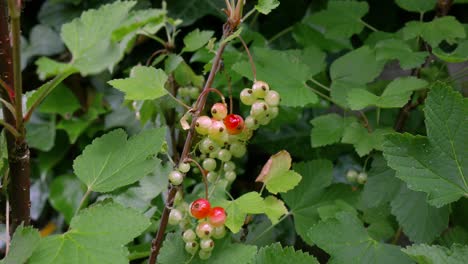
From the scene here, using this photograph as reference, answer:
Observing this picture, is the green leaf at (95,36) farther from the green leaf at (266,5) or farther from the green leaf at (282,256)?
the green leaf at (282,256)

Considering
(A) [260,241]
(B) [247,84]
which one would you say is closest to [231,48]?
(B) [247,84]

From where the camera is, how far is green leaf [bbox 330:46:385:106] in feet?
Result: 3.39

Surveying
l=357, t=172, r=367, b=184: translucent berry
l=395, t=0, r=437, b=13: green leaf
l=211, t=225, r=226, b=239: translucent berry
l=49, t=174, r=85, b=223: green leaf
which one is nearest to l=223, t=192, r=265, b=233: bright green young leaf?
l=211, t=225, r=226, b=239: translucent berry

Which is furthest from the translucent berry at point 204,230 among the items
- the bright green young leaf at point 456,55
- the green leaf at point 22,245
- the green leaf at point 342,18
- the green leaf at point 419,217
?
the green leaf at point 342,18

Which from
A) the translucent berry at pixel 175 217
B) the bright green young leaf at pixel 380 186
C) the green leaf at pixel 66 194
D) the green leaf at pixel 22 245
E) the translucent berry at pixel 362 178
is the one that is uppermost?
the green leaf at pixel 22 245

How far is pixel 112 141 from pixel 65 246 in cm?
17

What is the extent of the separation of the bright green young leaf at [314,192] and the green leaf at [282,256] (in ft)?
0.75

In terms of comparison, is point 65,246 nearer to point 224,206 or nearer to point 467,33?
point 224,206

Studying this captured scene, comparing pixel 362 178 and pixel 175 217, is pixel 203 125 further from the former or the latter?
pixel 362 178

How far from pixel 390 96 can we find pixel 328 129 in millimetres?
135

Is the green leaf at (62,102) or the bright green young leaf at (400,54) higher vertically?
the bright green young leaf at (400,54)

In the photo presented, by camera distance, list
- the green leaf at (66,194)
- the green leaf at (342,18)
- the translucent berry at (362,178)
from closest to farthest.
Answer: the translucent berry at (362,178) → the green leaf at (342,18) → the green leaf at (66,194)

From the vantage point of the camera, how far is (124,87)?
29.7 inches

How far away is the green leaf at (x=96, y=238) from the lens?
2.05ft
